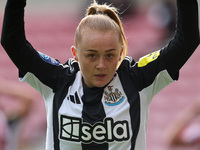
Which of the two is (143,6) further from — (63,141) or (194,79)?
(63,141)

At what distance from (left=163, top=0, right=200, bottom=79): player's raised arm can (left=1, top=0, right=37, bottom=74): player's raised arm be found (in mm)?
604

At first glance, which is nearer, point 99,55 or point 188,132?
point 99,55

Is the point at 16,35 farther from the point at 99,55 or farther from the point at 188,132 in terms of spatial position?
the point at 188,132

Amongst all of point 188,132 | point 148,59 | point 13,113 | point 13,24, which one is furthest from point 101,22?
point 13,113

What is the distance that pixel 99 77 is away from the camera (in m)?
1.86

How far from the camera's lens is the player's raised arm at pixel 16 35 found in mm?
1813

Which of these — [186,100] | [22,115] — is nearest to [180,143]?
[186,100]

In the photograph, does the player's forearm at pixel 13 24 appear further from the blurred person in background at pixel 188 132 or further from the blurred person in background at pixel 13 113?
the blurred person in background at pixel 188 132

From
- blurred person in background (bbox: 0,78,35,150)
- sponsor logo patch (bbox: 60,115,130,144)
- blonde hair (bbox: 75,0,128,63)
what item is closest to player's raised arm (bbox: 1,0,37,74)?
blonde hair (bbox: 75,0,128,63)

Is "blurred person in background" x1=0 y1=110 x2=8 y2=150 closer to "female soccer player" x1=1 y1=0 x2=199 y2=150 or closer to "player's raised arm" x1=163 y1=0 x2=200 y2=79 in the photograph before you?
"female soccer player" x1=1 y1=0 x2=199 y2=150

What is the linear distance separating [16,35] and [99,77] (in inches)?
15.5

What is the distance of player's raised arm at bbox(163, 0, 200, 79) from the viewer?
5.80ft

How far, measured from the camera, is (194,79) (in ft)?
18.7

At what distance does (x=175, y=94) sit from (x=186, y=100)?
0.61 feet
